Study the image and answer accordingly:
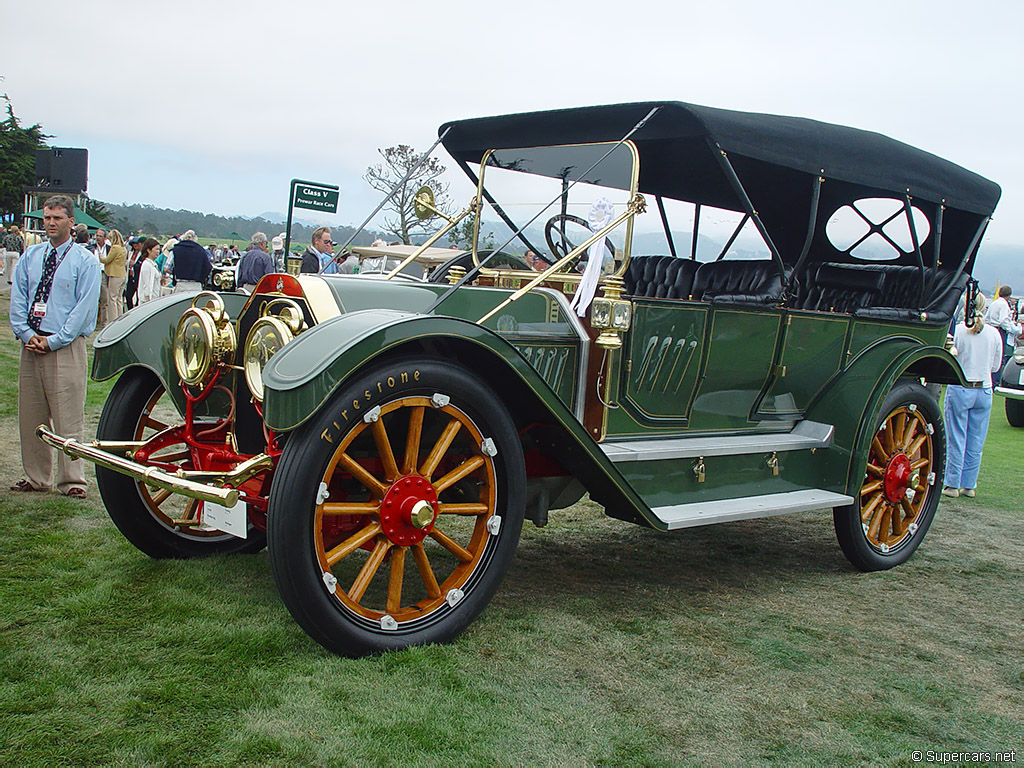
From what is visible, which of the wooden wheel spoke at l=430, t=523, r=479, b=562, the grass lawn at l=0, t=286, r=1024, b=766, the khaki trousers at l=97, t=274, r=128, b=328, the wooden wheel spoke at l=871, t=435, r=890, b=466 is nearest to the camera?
the grass lawn at l=0, t=286, r=1024, b=766

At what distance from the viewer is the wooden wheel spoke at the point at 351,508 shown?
9.50 ft

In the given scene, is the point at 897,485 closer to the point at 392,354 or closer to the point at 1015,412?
the point at 392,354

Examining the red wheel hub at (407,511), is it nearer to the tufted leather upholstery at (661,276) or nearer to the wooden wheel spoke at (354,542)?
the wooden wheel spoke at (354,542)

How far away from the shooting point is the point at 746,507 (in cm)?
402

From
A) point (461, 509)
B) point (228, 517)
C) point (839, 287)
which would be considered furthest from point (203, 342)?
point (839, 287)

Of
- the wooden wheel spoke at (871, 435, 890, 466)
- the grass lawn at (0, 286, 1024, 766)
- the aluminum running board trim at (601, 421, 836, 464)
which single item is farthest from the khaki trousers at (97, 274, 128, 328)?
the wooden wheel spoke at (871, 435, 890, 466)

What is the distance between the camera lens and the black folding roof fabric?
12.7ft

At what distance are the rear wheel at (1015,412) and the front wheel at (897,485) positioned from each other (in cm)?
798

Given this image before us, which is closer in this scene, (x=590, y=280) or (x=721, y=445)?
(x=590, y=280)

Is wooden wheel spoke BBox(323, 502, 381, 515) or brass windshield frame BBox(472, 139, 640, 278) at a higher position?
brass windshield frame BBox(472, 139, 640, 278)

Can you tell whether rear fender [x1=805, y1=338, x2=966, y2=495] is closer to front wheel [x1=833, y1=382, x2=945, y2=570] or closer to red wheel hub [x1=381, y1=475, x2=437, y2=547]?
front wheel [x1=833, y1=382, x2=945, y2=570]

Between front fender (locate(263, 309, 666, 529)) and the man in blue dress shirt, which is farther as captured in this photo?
the man in blue dress shirt

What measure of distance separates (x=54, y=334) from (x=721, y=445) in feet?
12.0

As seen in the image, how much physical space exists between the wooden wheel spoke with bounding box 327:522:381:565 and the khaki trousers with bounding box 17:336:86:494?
2.70 meters
